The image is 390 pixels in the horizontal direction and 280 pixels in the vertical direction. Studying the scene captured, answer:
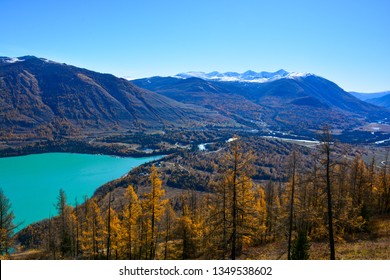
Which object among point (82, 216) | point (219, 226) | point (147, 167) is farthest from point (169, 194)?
point (219, 226)

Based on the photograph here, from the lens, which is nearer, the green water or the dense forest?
the dense forest

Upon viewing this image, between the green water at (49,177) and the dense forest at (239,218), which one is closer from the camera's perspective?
A: the dense forest at (239,218)

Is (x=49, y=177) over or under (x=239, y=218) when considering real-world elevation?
under

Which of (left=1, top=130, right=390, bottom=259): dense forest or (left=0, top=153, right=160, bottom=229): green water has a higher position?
(left=1, top=130, right=390, bottom=259): dense forest

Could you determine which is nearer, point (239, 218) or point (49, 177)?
point (239, 218)
